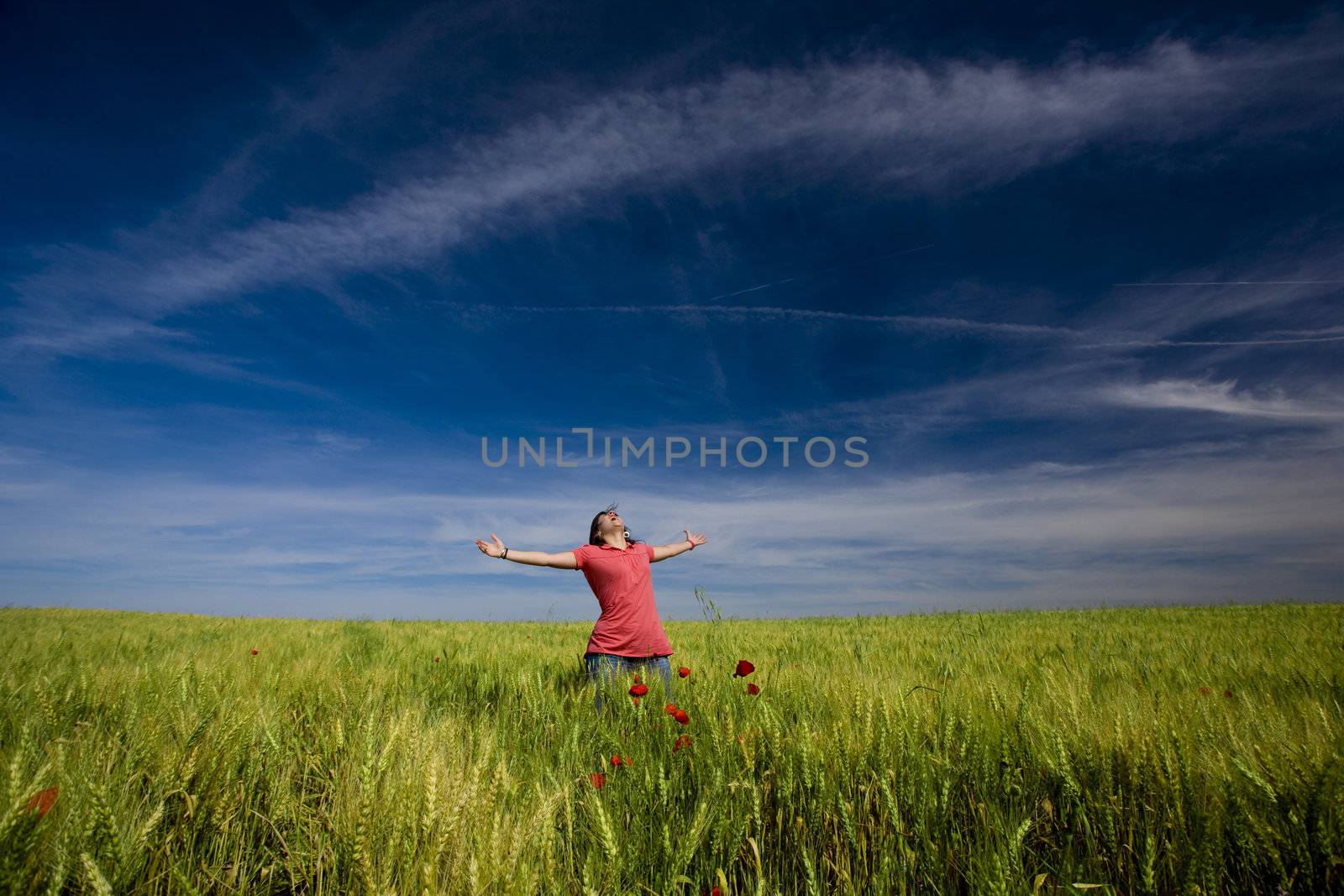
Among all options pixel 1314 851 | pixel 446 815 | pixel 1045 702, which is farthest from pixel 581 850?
pixel 1045 702

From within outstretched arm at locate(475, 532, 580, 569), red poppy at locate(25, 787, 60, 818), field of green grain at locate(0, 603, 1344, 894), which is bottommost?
field of green grain at locate(0, 603, 1344, 894)

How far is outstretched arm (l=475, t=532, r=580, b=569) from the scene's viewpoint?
5582 millimetres

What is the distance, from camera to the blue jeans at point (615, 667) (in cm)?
442

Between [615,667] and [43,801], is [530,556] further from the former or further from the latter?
[43,801]

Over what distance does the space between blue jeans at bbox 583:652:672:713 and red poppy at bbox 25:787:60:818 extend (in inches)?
110

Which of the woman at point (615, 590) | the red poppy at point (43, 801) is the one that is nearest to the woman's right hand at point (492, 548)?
the woman at point (615, 590)

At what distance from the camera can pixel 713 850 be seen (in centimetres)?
205

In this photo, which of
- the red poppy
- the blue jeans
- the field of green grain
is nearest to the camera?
the red poppy

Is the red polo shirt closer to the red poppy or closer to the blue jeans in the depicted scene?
the blue jeans

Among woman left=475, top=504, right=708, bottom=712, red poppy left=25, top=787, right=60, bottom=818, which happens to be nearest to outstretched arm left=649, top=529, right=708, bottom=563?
woman left=475, top=504, right=708, bottom=712

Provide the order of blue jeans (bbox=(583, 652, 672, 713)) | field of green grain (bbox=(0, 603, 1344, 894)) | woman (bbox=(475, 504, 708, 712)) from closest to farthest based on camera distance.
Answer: field of green grain (bbox=(0, 603, 1344, 894)) → blue jeans (bbox=(583, 652, 672, 713)) → woman (bbox=(475, 504, 708, 712))

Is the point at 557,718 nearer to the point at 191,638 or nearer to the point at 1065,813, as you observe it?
the point at 1065,813

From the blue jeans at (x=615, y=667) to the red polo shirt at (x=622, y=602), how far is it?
0.05m

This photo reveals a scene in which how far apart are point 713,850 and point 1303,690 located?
5.31 meters
